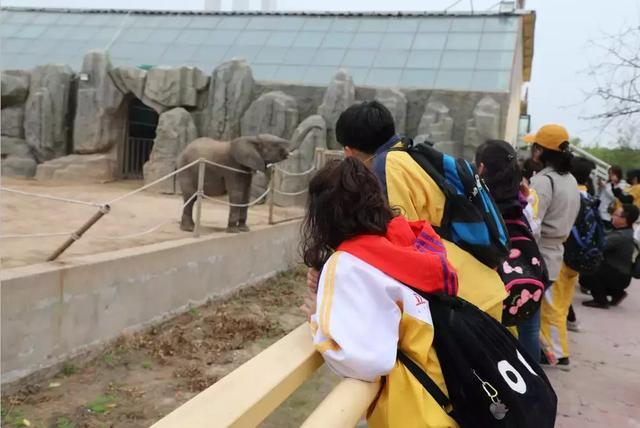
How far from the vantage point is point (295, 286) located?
6.83m

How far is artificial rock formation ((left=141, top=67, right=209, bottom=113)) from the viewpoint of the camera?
11.0m

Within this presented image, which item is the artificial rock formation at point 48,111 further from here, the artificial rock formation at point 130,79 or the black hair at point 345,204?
the black hair at point 345,204

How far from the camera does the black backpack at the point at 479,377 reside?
1337 mm

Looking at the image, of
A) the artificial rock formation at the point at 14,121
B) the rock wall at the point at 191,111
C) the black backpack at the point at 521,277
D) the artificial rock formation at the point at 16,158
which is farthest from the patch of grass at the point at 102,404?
the artificial rock formation at the point at 14,121

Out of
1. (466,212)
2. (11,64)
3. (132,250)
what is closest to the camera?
(466,212)

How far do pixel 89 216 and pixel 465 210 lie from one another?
5.60 metres

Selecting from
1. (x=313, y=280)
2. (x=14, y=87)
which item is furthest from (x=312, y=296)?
(x=14, y=87)

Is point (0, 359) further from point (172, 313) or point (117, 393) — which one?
point (172, 313)

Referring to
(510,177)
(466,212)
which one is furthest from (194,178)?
(466,212)

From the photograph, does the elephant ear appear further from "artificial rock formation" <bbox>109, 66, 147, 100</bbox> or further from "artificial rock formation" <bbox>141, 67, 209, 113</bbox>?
"artificial rock formation" <bbox>109, 66, 147, 100</bbox>

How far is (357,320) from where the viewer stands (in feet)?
4.06

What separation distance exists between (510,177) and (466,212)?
692 mm

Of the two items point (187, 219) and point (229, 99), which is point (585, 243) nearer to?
point (187, 219)

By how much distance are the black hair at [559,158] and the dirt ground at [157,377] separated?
2120mm
